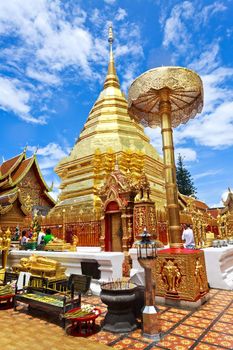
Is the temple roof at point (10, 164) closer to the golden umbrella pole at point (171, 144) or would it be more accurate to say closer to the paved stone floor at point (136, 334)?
the golden umbrella pole at point (171, 144)

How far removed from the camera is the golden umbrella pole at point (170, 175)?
18.3 feet

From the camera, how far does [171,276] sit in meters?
5.18

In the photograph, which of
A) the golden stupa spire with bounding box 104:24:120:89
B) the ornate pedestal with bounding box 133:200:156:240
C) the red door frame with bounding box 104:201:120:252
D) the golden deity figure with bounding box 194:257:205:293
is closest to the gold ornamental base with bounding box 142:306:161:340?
the golden deity figure with bounding box 194:257:205:293

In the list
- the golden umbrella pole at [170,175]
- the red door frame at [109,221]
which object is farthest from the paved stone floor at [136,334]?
the red door frame at [109,221]

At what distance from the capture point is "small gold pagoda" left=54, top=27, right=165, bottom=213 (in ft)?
41.5

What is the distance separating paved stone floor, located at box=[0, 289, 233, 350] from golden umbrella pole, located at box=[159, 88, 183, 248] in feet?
4.70

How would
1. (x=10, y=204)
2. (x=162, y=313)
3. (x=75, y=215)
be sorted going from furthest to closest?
1. (x=10, y=204)
2. (x=75, y=215)
3. (x=162, y=313)

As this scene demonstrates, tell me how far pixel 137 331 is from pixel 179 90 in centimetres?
517

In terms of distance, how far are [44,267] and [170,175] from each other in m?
3.66

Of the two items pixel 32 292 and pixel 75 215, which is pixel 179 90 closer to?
pixel 32 292

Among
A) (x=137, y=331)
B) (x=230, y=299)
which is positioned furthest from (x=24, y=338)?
(x=230, y=299)

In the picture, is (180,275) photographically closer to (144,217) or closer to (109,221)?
(144,217)

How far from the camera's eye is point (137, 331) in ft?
12.7

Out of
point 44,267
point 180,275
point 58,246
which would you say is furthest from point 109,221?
point 180,275
